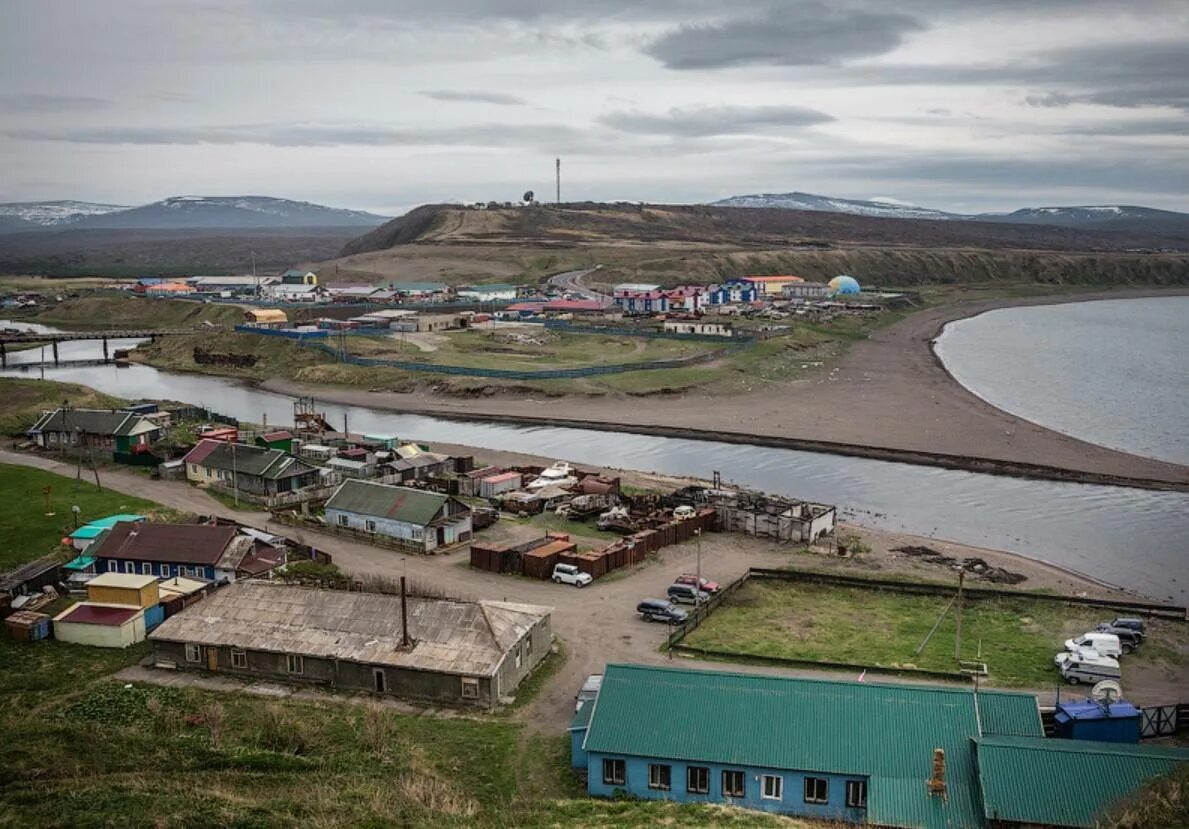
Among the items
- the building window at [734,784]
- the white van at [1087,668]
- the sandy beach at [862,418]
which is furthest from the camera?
the sandy beach at [862,418]

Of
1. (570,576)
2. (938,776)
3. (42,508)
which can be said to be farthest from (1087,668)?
(42,508)

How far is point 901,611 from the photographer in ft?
104

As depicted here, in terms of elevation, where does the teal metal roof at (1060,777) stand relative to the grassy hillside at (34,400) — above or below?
below

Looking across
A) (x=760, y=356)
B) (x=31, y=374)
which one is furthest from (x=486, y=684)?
(x=31, y=374)

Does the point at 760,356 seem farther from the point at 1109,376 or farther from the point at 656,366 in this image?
the point at 1109,376

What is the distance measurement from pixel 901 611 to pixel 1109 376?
6224 cm

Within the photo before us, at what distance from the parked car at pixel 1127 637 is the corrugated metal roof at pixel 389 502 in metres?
22.0

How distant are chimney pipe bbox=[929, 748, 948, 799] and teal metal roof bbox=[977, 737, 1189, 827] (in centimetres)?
65

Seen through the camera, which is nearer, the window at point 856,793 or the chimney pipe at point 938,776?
the chimney pipe at point 938,776

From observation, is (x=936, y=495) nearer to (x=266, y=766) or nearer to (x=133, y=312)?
(x=266, y=766)

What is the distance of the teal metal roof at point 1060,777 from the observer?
17781 mm

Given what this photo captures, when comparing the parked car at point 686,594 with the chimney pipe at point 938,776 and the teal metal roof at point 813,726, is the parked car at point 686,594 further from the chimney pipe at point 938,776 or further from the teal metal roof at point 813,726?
the chimney pipe at point 938,776

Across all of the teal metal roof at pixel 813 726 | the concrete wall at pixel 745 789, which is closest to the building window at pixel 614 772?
the concrete wall at pixel 745 789

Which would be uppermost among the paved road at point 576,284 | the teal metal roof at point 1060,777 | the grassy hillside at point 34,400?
the paved road at point 576,284
